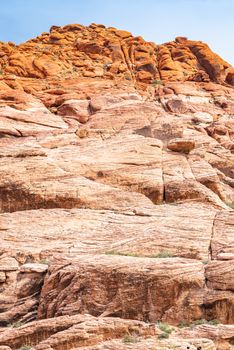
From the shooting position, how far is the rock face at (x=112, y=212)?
1794 cm

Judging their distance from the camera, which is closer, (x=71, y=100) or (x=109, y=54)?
(x=71, y=100)

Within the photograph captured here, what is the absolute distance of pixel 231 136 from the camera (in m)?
44.4

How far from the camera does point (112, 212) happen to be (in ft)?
87.8

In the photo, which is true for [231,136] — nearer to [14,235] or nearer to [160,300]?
[14,235]

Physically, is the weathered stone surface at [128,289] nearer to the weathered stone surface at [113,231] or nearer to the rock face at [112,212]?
the rock face at [112,212]

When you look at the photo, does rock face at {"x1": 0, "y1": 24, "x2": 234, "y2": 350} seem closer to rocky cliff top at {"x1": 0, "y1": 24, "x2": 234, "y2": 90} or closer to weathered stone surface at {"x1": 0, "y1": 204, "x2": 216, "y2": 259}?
weathered stone surface at {"x1": 0, "y1": 204, "x2": 216, "y2": 259}

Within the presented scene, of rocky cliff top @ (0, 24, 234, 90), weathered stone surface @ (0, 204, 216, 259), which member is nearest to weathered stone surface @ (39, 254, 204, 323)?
weathered stone surface @ (0, 204, 216, 259)

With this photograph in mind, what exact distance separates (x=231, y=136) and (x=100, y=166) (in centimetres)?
1690

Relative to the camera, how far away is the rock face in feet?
58.9

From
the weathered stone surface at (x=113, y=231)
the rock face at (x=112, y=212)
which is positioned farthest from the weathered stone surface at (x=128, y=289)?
the weathered stone surface at (x=113, y=231)

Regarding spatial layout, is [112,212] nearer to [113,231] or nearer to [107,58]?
[113,231]

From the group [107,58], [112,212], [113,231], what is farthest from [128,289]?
[107,58]

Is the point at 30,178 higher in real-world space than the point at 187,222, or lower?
higher

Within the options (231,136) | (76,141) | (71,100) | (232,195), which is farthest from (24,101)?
(232,195)
